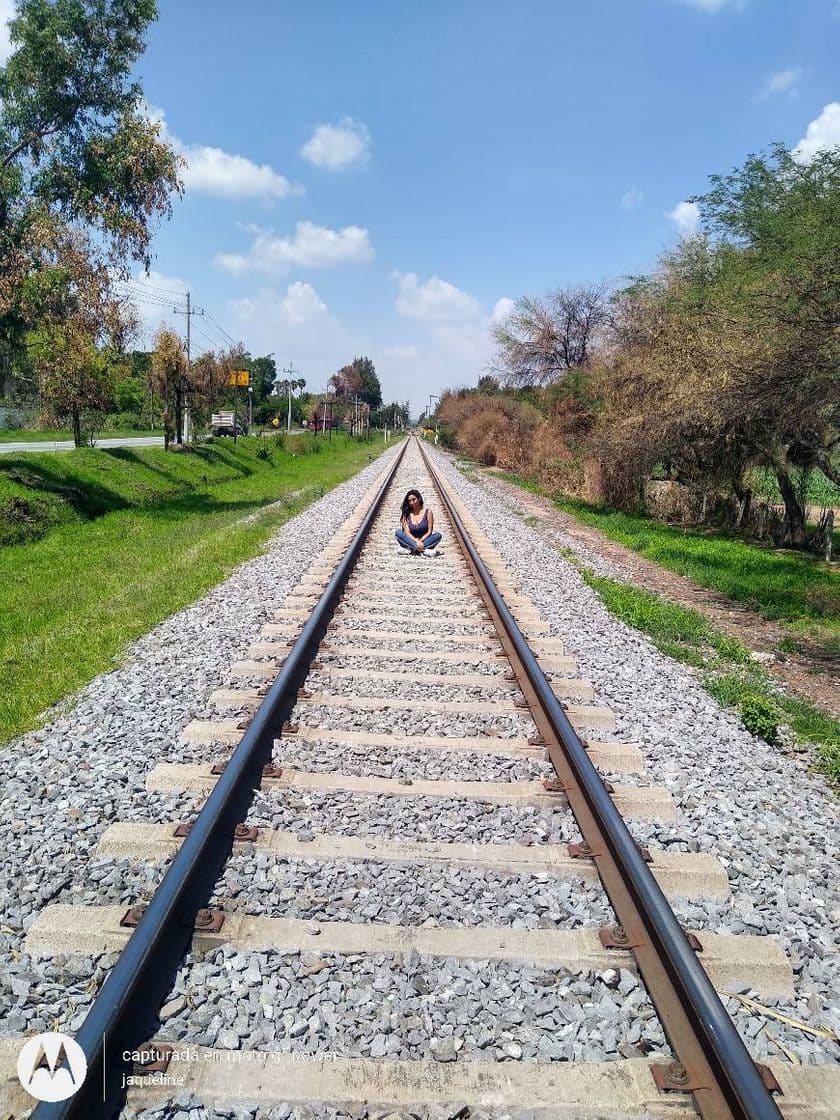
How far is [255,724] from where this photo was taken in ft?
14.0

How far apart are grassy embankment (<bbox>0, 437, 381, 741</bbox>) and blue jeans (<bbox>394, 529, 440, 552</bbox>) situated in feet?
7.22

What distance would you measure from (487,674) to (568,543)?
8.68 meters

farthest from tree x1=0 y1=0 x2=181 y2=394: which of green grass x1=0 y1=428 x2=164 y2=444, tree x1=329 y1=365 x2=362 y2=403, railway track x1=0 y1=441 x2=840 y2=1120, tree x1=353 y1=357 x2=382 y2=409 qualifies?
tree x1=353 y1=357 x2=382 y2=409

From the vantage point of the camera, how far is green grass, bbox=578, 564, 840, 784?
5.16m

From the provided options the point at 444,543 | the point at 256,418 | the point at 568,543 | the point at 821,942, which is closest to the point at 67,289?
the point at 444,543

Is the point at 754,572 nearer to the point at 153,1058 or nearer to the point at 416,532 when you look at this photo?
the point at 416,532

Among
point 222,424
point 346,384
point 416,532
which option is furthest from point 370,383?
point 416,532

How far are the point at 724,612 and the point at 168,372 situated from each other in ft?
83.9

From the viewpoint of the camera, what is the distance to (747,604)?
9969 mm

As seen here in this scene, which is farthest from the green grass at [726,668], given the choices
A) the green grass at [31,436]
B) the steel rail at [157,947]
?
the green grass at [31,436]

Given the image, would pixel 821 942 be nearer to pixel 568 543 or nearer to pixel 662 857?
pixel 662 857

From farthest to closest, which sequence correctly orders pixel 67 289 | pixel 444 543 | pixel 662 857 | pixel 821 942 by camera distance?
pixel 67 289, pixel 444 543, pixel 662 857, pixel 821 942

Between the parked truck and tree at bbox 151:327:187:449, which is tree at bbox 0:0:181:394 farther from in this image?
the parked truck

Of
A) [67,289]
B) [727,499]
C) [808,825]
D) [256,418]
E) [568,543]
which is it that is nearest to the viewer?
[808,825]
